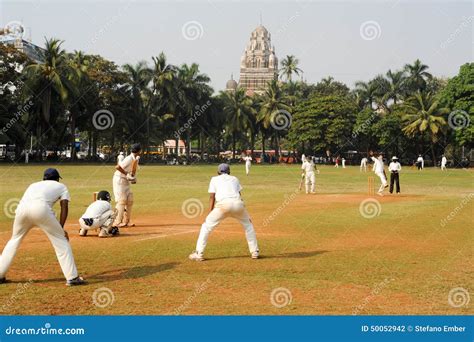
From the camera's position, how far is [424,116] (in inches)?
2741

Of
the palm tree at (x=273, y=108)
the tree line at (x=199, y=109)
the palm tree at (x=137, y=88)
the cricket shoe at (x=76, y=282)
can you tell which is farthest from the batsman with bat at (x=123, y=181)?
the palm tree at (x=273, y=108)

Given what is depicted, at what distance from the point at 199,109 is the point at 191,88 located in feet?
10.7

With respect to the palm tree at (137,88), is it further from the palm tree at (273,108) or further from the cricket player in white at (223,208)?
the cricket player in white at (223,208)

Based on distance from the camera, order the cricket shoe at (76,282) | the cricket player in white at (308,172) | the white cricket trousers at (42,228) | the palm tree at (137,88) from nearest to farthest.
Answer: the white cricket trousers at (42,228) < the cricket shoe at (76,282) < the cricket player in white at (308,172) < the palm tree at (137,88)

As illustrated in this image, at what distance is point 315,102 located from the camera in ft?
257

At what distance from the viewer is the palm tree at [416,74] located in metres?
81.8

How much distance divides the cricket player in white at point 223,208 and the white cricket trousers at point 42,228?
2531mm

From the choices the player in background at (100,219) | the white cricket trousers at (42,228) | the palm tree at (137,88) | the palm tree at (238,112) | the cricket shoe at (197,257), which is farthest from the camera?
the palm tree at (238,112)

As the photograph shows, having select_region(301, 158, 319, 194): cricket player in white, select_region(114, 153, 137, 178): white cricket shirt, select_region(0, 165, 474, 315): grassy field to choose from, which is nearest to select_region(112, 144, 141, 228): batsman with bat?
select_region(114, 153, 137, 178): white cricket shirt

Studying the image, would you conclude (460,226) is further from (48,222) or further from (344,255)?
(48,222)

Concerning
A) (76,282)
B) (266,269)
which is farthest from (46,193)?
(266,269)

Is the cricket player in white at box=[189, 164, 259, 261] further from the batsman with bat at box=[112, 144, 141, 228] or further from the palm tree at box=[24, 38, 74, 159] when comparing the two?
the palm tree at box=[24, 38, 74, 159]

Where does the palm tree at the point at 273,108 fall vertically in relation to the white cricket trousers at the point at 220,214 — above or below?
above

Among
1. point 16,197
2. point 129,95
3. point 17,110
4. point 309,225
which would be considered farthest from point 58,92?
point 309,225
